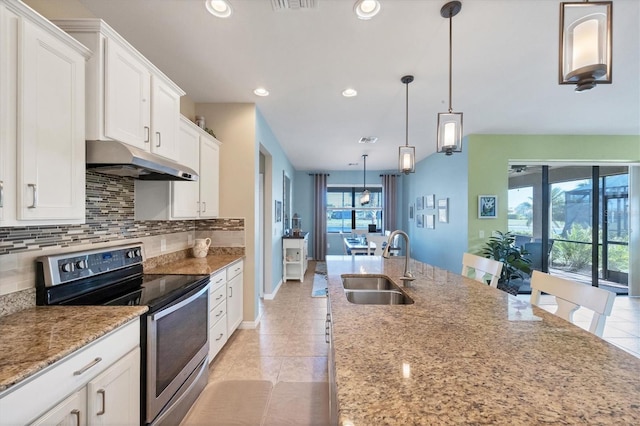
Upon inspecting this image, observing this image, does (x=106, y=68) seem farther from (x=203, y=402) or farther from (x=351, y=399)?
(x=203, y=402)

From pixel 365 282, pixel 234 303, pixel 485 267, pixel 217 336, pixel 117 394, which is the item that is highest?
pixel 485 267

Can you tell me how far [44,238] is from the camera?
5.03 ft

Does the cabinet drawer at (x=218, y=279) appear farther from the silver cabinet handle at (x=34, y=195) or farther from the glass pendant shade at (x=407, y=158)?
the glass pendant shade at (x=407, y=158)

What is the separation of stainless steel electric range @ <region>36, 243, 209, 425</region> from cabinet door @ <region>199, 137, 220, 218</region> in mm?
846

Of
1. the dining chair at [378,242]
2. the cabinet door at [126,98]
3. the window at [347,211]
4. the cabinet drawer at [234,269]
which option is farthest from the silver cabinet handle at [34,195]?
the window at [347,211]

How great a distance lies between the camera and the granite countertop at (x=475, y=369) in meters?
0.62

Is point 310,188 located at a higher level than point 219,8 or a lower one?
lower

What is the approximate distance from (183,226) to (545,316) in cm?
315

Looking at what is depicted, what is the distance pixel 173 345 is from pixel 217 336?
86cm

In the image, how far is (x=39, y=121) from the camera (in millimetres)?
1194

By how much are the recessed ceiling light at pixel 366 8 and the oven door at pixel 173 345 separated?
220 centimetres

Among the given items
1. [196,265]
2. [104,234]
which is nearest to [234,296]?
[196,265]

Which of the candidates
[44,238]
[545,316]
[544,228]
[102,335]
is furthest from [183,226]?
[544,228]

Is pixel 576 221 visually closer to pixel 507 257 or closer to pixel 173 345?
pixel 507 257
